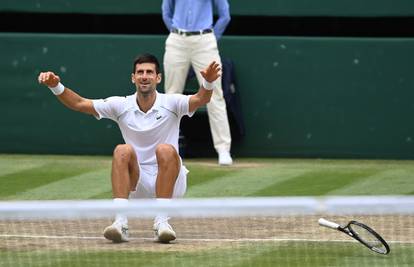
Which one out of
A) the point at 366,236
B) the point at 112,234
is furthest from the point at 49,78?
the point at 366,236

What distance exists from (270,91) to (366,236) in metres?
5.54

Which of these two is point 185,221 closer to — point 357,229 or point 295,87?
point 357,229

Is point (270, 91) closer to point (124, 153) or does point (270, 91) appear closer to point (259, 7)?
point (259, 7)

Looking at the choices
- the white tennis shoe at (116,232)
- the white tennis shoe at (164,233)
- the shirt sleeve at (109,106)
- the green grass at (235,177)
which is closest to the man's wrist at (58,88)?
the shirt sleeve at (109,106)

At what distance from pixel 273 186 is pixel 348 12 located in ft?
10.5

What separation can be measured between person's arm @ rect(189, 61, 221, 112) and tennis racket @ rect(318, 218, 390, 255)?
1.24 m

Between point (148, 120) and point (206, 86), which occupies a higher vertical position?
point (206, 86)

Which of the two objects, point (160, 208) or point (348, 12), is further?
point (348, 12)

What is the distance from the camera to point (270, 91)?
14.1 metres

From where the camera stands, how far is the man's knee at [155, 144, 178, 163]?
8711 millimetres

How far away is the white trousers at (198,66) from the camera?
43.9ft

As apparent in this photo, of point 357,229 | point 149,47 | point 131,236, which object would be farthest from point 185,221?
point 149,47

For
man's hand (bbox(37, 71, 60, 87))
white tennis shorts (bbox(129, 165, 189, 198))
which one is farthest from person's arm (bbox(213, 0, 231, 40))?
man's hand (bbox(37, 71, 60, 87))

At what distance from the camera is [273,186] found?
1178cm
